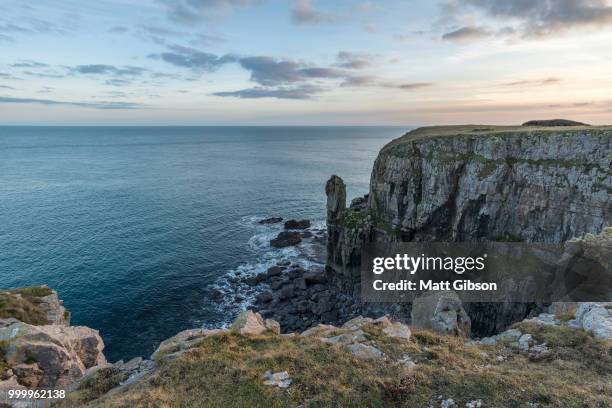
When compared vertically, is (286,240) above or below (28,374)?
below

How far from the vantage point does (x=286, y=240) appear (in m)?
77.4

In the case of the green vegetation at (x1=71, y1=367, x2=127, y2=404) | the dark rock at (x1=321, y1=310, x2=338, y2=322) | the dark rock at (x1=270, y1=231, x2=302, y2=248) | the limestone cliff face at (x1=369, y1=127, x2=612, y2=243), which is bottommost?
the dark rock at (x1=321, y1=310, x2=338, y2=322)

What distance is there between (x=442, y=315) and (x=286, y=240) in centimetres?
5535

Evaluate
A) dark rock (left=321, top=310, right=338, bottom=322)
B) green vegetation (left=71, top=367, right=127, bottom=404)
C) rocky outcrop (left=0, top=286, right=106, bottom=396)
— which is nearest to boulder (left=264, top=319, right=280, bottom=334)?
green vegetation (left=71, top=367, right=127, bottom=404)

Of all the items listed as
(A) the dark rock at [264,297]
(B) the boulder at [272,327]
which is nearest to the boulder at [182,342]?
(B) the boulder at [272,327]

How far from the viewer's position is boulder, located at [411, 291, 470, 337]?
2314 centimetres

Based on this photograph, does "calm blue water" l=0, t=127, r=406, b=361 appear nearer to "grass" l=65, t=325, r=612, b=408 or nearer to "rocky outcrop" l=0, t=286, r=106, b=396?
"rocky outcrop" l=0, t=286, r=106, b=396

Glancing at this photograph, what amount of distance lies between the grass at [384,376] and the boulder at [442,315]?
2.88 metres

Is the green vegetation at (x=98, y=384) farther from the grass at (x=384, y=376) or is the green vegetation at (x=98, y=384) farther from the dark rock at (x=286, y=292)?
the dark rock at (x=286, y=292)

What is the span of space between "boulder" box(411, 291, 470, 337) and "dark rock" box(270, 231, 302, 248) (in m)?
51.5

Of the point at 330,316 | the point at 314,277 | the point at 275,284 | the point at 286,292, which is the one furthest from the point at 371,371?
the point at 314,277

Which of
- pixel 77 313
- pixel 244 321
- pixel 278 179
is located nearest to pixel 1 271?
pixel 77 313

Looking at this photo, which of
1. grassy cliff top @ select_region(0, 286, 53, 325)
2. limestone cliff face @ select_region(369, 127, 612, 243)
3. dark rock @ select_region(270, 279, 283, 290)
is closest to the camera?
grassy cliff top @ select_region(0, 286, 53, 325)

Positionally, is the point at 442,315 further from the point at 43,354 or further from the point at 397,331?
the point at 43,354
